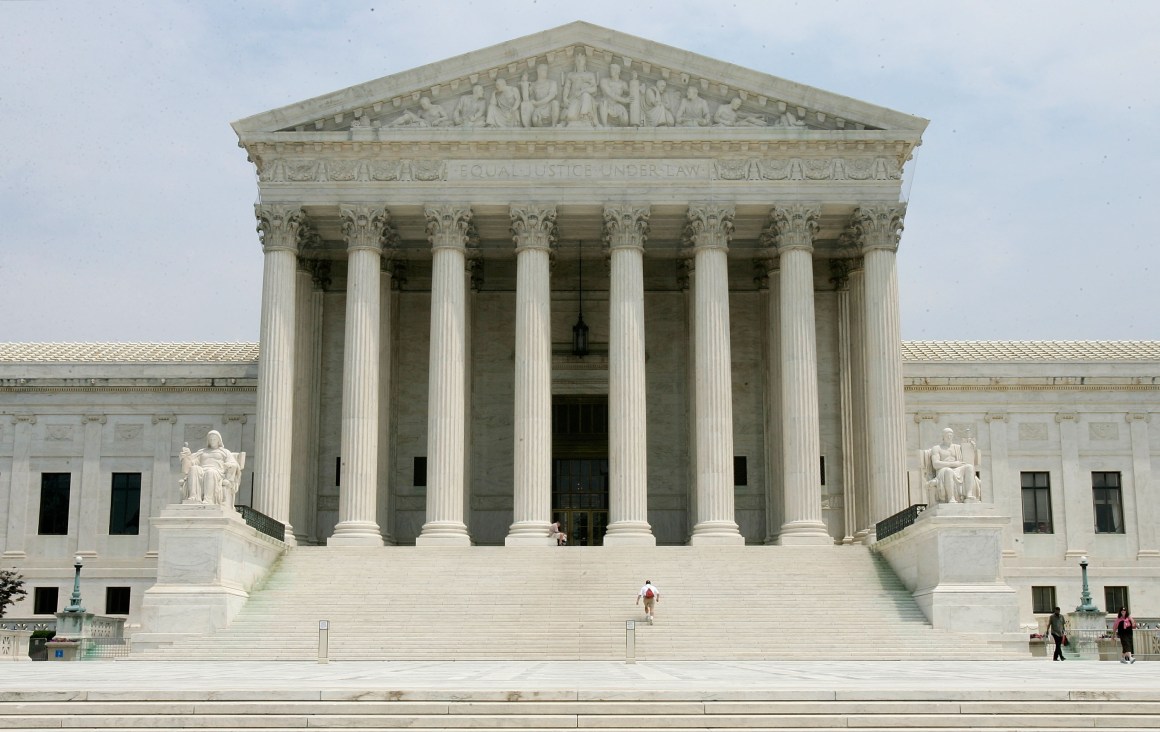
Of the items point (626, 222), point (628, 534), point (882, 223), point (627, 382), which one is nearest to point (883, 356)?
point (882, 223)

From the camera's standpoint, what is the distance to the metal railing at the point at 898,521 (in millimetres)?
42750

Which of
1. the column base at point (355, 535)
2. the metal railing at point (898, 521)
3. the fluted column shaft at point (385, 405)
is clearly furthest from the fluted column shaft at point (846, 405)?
the column base at point (355, 535)

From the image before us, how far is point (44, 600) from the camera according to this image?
5500cm

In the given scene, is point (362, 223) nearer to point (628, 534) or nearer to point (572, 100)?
point (572, 100)

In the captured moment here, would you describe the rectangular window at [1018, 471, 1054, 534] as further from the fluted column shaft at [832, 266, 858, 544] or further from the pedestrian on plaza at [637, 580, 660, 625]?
the pedestrian on plaza at [637, 580, 660, 625]

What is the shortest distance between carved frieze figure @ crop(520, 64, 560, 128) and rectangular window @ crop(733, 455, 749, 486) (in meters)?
16.0

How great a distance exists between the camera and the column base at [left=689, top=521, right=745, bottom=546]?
47156mm

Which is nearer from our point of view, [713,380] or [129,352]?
[713,380]

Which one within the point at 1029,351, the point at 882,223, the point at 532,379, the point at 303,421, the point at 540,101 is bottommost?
the point at 303,421

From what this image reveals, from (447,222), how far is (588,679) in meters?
28.0

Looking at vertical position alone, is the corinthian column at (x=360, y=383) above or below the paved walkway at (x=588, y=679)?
above

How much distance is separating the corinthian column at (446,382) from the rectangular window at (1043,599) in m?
23.7

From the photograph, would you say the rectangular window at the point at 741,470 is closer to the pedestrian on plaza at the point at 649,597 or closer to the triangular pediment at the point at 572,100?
the triangular pediment at the point at 572,100

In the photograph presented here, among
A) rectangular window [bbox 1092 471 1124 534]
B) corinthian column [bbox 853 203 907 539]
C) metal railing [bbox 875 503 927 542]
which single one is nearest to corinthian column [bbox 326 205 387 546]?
metal railing [bbox 875 503 927 542]
